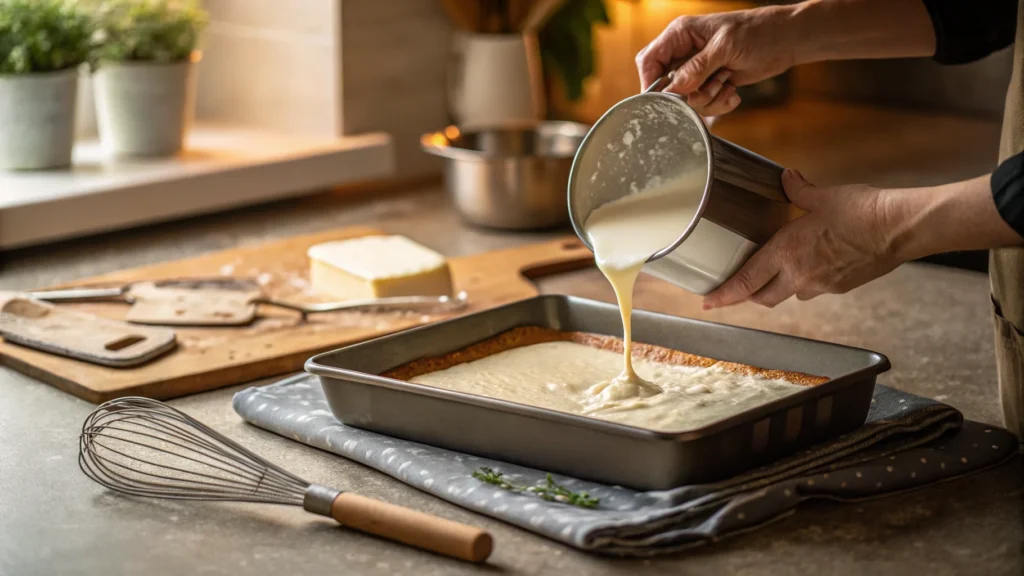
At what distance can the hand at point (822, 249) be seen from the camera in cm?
103

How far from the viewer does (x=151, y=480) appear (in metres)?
1.07

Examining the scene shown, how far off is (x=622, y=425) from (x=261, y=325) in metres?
0.68

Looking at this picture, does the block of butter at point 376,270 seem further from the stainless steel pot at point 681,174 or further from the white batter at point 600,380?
the stainless steel pot at point 681,174

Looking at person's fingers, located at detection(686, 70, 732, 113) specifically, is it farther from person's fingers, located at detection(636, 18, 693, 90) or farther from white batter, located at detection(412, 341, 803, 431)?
white batter, located at detection(412, 341, 803, 431)

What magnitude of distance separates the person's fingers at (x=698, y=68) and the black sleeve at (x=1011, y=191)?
37 cm

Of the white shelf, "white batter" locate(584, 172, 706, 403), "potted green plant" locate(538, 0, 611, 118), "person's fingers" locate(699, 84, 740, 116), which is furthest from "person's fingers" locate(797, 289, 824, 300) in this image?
"potted green plant" locate(538, 0, 611, 118)

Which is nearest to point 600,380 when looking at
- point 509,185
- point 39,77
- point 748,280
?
point 748,280

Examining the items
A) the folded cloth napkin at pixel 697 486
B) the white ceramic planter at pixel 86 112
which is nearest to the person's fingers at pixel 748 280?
the folded cloth napkin at pixel 697 486

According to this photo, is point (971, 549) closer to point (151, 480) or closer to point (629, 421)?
point (629, 421)

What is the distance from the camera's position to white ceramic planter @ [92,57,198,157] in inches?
78.7

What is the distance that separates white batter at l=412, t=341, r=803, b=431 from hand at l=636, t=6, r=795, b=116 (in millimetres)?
285

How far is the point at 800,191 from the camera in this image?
1.09 metres

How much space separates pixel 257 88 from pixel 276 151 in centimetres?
29

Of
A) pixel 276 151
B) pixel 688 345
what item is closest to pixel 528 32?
pixel 276 151
